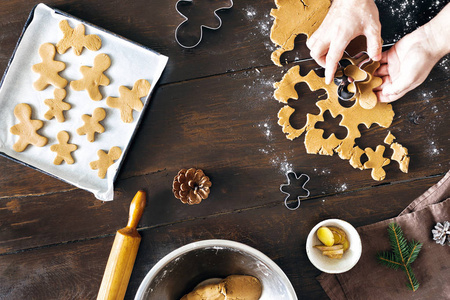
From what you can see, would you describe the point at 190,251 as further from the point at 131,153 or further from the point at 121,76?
the point at 121,76

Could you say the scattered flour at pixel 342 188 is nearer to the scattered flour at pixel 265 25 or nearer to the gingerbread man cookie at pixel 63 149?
the scattered flour at pixel 265 25

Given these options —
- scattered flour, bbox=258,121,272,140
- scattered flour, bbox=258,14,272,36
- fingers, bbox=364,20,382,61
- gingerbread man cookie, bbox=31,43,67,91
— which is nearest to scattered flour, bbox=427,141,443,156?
fingers, bbox=364,20,382,61

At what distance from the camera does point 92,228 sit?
853 mm

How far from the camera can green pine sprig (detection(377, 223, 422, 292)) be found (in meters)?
0.82

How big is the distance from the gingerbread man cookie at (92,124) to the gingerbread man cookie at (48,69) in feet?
0.36

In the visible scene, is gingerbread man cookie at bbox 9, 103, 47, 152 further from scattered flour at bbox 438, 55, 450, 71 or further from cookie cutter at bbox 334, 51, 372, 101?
scattered flour at bbox 438, 55, 450, 71

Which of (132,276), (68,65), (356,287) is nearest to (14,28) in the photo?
(68,65)

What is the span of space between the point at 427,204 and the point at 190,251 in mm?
648

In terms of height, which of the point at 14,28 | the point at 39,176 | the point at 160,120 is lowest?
the point at 39,176

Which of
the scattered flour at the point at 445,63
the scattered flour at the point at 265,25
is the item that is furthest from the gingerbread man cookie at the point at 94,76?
the scattered flour at the point at 445,63

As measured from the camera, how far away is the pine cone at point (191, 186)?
2.67 ft

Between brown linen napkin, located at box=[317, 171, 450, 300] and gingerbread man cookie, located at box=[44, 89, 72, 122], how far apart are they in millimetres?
802

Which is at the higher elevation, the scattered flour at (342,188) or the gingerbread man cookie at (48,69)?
the gingerbread man cookie at (48,69)

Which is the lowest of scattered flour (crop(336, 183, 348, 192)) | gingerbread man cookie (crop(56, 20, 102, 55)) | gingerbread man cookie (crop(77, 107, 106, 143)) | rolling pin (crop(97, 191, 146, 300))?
rolling pin (crop(97, 191, 146, 300))
